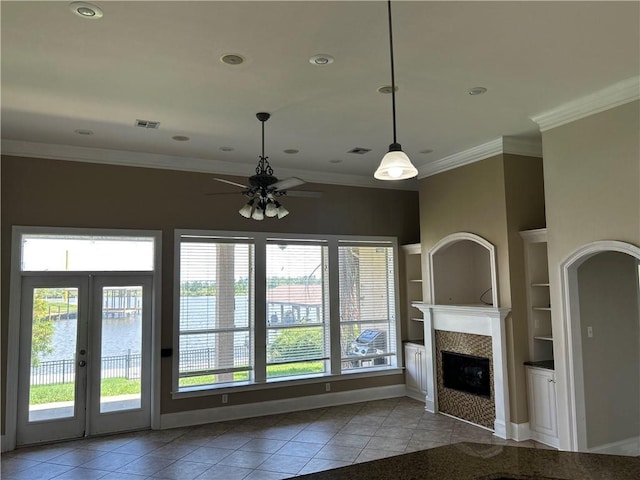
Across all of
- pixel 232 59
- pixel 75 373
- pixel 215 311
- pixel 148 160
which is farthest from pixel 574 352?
pixel 75 373

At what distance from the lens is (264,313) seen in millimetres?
6961

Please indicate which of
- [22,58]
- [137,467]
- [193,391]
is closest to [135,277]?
[193,391]

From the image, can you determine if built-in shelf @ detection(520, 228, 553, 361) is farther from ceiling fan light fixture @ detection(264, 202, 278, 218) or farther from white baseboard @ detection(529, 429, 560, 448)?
ceiling fan light fixture @ detection(264, 202, 278, 218)

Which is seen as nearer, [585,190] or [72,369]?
[585,190]

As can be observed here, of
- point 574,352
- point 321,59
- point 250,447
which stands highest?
point 321,59

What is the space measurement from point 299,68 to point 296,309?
426 centimetres

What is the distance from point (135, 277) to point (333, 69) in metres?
4.02

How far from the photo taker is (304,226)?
24.1 ft

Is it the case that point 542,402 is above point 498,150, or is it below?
below

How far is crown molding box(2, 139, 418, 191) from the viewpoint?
5.77 metres

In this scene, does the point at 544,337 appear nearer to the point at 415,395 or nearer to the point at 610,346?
the point at 610,346

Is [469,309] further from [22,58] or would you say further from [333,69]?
[22,58]

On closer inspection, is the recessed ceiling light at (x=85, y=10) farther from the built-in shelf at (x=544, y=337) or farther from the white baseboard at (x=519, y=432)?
the white baseboard at (x=519, y=432)

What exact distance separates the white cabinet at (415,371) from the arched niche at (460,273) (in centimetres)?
103
